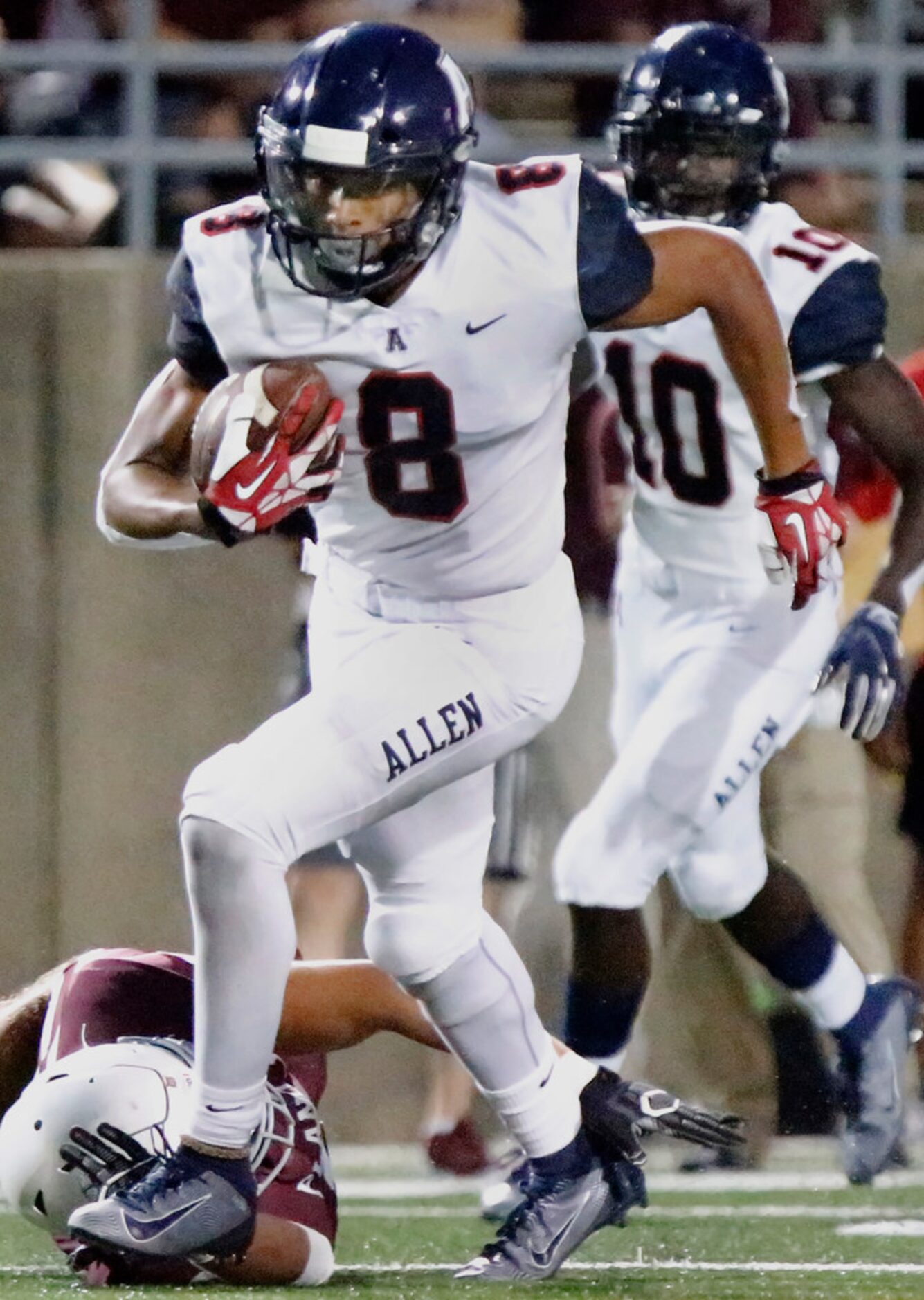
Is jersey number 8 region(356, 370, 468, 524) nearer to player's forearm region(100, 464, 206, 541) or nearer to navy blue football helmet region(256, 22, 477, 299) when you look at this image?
navy blue football helmet region(256, 22, 477, 299)

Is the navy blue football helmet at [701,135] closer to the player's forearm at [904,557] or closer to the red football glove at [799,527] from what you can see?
the player's forearm at [904,557]

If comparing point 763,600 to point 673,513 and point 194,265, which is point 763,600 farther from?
point 194,265

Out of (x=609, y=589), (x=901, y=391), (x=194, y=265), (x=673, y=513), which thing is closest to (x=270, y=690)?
(x=609, y=589)

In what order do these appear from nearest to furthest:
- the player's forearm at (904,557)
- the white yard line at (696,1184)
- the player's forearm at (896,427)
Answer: the player's forearm at (904,557) < the player's forearm at (896,427) < the white yard line at (696,1184)

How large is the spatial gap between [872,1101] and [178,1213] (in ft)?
5.64

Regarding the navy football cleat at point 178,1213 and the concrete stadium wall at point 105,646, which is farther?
the concrete stadium wall at point 105,646

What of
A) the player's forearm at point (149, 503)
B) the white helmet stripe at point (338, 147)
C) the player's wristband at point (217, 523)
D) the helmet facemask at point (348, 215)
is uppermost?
the white helmet stripe at point (338, 147)

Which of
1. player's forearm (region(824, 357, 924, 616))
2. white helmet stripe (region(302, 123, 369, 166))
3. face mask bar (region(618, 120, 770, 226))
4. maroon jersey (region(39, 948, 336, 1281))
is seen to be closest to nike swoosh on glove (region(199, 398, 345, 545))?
white helmet stripe (region(302, 123, 369, 166))

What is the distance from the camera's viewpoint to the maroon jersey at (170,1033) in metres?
3.05

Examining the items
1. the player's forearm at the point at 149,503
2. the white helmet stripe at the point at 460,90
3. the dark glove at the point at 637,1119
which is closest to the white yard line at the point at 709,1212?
the dark glove at the point at 637,1119

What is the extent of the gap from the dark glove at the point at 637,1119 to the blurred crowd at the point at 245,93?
2.57 metres

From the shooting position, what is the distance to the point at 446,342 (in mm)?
3012

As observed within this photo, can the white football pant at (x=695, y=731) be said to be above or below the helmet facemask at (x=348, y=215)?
below

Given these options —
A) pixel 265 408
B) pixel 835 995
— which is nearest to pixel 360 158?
pixel 265 408
